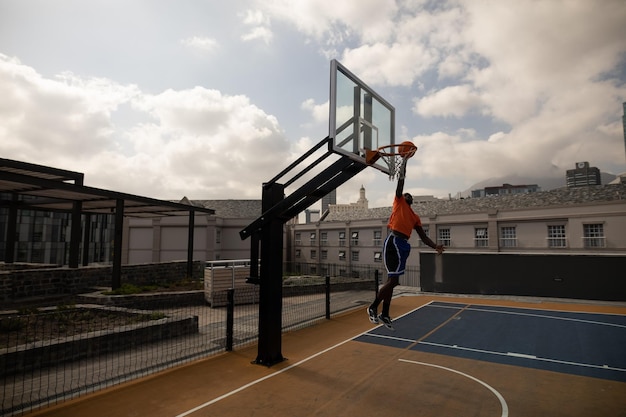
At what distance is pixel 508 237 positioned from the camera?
34.3m

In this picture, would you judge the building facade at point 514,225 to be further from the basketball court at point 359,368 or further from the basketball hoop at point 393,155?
the basketball hoop at point 393,155

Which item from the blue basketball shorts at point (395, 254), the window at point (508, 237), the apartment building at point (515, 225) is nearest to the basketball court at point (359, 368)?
the blue basketball shorts at point (395, 254)

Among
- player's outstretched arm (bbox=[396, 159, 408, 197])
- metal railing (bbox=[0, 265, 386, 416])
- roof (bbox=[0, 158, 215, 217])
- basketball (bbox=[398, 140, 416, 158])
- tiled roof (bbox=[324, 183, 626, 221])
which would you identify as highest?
tiled roof (bbox=[324, 183, 626, 221])

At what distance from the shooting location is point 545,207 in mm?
32125

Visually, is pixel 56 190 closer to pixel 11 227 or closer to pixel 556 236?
pixel 11 227

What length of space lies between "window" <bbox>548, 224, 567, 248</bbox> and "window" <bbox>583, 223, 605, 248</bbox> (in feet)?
5.12

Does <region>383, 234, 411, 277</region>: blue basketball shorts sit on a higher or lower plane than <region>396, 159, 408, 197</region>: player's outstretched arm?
lower

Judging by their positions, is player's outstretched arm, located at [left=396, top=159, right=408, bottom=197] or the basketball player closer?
the basketball player

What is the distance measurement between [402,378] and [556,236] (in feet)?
103

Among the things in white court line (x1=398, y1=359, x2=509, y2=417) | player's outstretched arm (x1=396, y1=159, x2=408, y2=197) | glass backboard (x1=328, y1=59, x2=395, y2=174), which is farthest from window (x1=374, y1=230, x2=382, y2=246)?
player's outstretched arm (x1=396, y1=159, x2=408, y2=197)

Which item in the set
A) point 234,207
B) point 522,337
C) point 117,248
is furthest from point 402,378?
point 234,207

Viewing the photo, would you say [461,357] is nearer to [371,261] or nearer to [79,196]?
[79,196]

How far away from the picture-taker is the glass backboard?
23.5 feet

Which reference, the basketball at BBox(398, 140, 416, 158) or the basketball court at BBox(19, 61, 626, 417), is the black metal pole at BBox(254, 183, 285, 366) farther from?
the basketball at BBox(398, 140, 416, 158)
